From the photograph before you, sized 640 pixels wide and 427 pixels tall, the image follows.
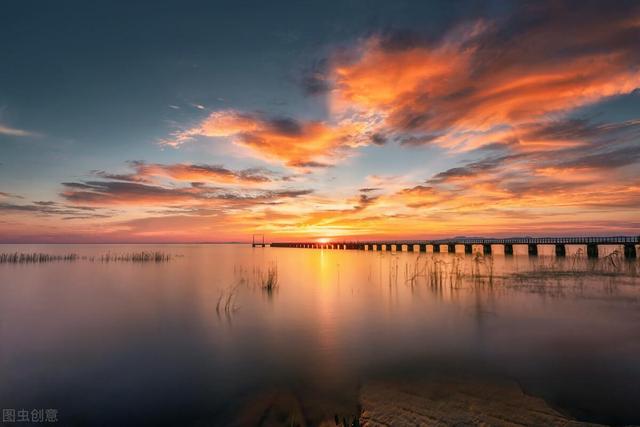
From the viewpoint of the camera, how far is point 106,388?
10.2 m

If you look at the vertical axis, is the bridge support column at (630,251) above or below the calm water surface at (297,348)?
above

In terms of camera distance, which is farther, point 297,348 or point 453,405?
point 297,348

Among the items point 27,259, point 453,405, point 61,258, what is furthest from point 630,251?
point 61,258

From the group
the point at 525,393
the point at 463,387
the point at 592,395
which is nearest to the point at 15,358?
the point at 463,387

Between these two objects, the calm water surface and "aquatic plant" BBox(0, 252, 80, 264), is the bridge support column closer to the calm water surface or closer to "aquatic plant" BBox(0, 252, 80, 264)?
the calm water surface

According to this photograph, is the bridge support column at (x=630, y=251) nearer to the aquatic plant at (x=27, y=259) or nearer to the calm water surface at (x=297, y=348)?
the calm water surface at (x=297, y=348)

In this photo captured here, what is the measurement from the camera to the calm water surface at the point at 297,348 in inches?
365

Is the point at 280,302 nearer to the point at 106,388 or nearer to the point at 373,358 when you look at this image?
the point at 373,358

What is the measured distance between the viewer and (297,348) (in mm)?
14156

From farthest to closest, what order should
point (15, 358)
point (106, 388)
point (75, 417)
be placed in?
point (15, 358)
point (106, 388)
point (75, 417)

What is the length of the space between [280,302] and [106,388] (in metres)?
14.5

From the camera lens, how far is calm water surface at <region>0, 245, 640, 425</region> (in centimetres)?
928

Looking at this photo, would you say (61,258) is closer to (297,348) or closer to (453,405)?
(297,348)

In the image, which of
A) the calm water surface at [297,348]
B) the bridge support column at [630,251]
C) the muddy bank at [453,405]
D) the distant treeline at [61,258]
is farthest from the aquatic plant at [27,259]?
the bridge support column at [630,251]
